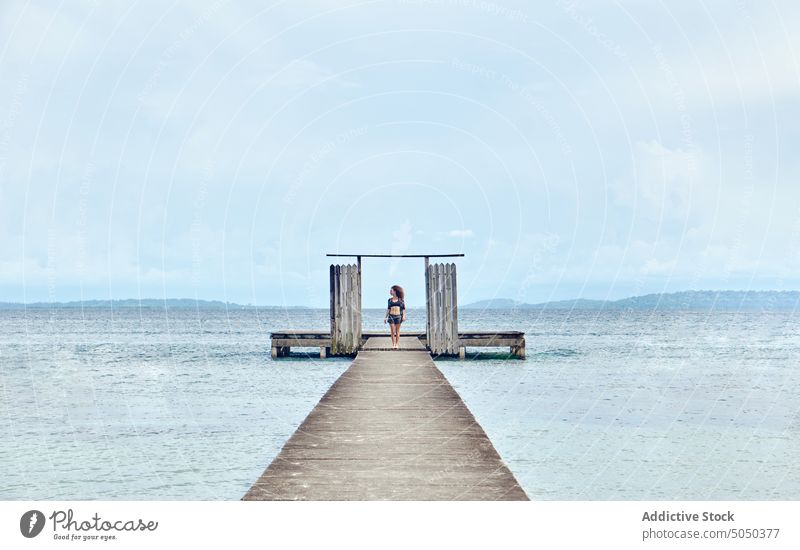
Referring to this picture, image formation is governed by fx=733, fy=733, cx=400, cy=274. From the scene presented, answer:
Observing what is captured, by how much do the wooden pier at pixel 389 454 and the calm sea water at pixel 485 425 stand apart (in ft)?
9.16

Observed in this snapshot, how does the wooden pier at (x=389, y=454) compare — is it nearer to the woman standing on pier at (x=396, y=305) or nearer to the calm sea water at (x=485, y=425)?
the calm sea water at (x=485, y=425)

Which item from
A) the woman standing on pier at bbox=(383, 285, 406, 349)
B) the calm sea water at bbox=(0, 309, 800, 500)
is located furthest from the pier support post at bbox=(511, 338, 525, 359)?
the woman standing on pier at bbox=(383, 285, 406, 349)

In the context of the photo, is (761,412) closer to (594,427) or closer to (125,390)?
(594,427)

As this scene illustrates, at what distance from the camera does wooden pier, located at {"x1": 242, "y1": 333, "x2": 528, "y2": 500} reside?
648 centimetres

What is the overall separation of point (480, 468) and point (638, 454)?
9.25 meters

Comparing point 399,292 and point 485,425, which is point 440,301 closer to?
point 399,292

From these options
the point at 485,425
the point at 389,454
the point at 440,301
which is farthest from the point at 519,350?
the point at 389,454

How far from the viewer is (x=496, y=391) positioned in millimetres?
24125

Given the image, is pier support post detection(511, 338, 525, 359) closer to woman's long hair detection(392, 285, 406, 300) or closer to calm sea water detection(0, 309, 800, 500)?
calm sea water detection(0, 309, 800, 500)

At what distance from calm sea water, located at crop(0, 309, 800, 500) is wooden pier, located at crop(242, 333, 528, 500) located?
9.16 feet

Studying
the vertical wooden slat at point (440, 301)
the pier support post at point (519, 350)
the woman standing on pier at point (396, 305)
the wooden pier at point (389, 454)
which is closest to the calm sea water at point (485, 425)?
the pier support post at point (519, 350)

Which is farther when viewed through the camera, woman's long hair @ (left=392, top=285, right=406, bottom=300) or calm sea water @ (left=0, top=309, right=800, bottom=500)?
woman's long hair @ (left=392, top=285, right=406, bottom=300)

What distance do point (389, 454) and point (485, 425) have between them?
35.8 ft
